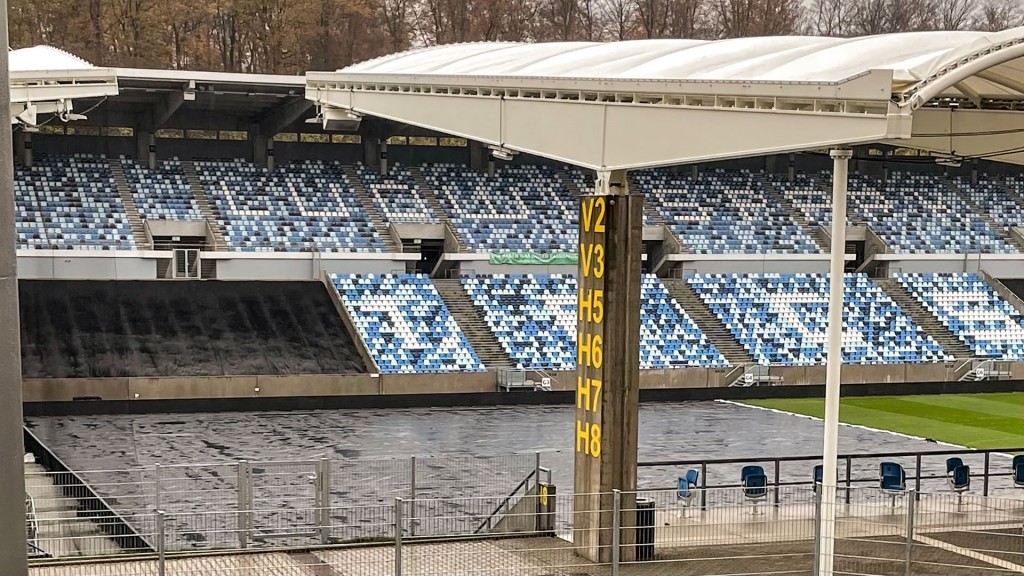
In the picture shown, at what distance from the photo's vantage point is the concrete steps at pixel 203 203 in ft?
154

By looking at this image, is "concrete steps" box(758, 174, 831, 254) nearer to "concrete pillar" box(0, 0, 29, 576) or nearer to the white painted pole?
the white painted pole

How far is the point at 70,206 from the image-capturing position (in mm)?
47469

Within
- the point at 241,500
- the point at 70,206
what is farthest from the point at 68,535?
the point at 70,206

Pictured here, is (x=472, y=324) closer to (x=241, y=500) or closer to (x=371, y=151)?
(x=371, y=151)

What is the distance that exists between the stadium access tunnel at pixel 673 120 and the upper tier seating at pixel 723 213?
31.1 meters

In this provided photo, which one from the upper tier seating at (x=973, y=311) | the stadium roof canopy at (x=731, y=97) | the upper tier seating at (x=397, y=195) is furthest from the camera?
the upper tier seating at (x=397, y=195)

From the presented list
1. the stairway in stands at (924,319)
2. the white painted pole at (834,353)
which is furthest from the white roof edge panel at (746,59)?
the stairway in stands at (924,319)

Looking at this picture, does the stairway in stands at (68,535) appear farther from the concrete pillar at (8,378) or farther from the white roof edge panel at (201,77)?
the white roof edge panel at (201,77)

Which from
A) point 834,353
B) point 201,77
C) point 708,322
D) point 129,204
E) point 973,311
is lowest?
point 708,322

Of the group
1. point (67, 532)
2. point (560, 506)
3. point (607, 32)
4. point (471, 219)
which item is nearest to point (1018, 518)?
point (560, 506)

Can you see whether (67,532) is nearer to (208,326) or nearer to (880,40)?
(880,40)

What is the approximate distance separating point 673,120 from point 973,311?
36806 mm

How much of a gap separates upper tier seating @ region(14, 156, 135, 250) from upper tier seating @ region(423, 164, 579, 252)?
12707mm

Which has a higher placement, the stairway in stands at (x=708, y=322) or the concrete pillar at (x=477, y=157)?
the concrete pillar at (x=477, y=157)
